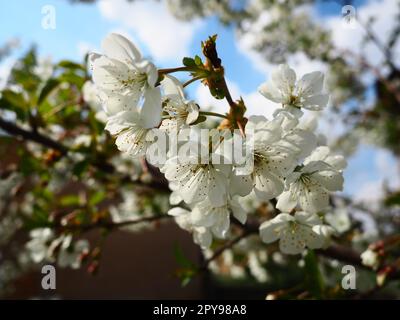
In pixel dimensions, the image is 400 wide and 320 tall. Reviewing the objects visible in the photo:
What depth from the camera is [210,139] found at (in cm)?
73

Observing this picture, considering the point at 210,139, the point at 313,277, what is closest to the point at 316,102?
the point at 210,139

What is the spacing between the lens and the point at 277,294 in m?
1.23

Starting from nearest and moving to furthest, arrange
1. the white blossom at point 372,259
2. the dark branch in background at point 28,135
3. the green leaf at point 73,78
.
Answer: the white blossom at point 372,259 → the dark branch in background at point 28,135 → the green leaf at point 73,78

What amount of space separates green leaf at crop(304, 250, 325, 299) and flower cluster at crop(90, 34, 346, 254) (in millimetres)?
387

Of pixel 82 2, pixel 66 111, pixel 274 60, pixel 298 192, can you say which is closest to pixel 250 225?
pixel 298 192

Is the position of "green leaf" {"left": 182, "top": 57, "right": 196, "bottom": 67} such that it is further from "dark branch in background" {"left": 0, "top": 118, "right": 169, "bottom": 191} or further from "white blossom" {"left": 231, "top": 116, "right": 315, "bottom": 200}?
Answer: "dark branch in background" {"left": 0, "top": 118, "right": 169, "bottom": 191}

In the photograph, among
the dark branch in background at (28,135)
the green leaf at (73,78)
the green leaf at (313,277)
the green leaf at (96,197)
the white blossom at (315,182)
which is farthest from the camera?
the green leaf at (96,197)

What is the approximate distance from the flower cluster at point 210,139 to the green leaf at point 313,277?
387 millimetres

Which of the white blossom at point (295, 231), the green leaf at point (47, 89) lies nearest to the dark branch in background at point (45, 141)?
the green leaf at point (47, 89)

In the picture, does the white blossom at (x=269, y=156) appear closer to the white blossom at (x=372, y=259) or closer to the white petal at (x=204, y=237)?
the white petal at (x=204, y=237)

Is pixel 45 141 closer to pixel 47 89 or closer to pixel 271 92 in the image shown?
pixel 47 89

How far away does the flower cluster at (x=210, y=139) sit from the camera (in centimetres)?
71

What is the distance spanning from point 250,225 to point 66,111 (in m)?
1.10

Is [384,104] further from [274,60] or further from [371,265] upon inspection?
[371,265]
